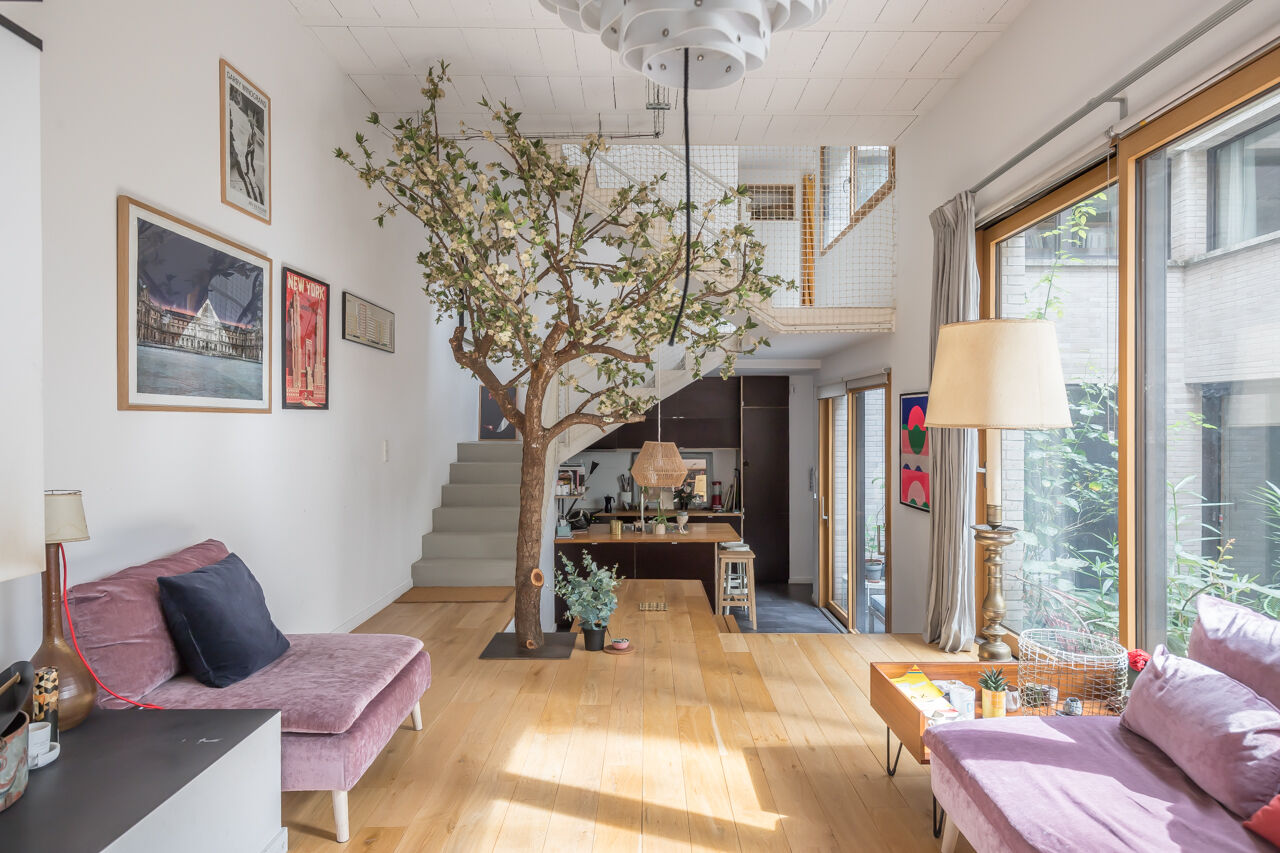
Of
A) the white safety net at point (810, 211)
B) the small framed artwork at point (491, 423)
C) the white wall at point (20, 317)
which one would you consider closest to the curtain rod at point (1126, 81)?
the white safety net at point (810, 211)

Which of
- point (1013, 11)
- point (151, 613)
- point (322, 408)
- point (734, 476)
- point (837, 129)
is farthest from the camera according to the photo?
point (734, 476)

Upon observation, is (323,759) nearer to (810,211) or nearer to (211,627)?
(211,627)

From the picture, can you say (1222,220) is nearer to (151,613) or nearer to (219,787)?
(219,787)

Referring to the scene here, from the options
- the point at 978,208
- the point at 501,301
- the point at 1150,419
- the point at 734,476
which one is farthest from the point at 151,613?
the point at 734,476

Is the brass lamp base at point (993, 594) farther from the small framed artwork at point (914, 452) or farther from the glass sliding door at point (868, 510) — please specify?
the glass sliding door at point (868, 510)

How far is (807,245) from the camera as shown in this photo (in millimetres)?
6812

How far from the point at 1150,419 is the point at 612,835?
235 cm

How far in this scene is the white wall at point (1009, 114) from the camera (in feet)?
8.02

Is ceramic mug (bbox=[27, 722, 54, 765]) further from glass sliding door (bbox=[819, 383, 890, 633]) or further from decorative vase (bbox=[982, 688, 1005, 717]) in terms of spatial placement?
glass sliding door (bbox=[819, 383, 890, 633])

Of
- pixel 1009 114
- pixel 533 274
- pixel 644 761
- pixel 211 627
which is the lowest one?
pixel 644 761

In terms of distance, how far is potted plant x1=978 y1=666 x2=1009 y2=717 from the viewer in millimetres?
2355

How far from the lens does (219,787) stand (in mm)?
1767

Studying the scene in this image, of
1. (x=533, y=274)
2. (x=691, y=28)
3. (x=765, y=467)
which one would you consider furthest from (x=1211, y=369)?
(x=765, y=467)

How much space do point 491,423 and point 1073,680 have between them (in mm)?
5862
